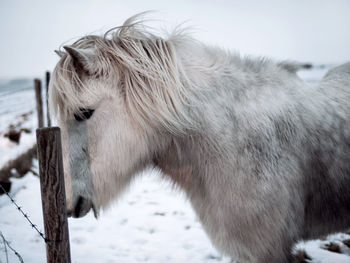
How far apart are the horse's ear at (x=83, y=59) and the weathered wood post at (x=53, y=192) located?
0.46 metres

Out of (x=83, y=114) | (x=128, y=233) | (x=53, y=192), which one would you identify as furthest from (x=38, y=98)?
(x=53, y=192)

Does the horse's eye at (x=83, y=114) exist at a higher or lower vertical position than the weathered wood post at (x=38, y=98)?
lower

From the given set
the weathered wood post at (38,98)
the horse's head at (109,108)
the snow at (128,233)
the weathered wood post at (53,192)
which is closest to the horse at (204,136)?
the horse's head at (109,108)

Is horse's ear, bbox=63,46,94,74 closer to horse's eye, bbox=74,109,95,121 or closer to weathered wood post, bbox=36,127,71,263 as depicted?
horse's eye, bbox=74,109,95,121

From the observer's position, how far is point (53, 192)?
50.2 inches

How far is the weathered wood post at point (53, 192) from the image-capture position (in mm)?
1224

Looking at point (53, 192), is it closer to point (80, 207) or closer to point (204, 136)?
point (80, 207)

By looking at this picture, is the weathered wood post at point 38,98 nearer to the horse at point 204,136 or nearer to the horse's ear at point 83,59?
the horse at point 204,136

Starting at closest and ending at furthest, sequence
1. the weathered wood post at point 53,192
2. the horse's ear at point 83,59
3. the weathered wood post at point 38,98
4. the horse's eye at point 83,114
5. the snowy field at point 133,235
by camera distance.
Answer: the weathered wood post at point 53,192
the horse's ear at point 83,59
the horse's eye at point 83,114
the snowy field at point 133,235
the weathered wood post at point 38,98

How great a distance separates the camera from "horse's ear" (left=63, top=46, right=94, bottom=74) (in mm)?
1398

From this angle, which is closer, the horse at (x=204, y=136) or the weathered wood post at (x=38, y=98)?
the horse at (x=204, y=136)

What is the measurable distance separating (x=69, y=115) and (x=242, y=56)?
1337mm

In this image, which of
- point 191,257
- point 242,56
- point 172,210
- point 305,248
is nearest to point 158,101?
point 242,56

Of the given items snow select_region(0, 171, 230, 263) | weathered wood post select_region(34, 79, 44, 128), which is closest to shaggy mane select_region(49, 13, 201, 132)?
snow select_region(0, 171, 230, 263)
